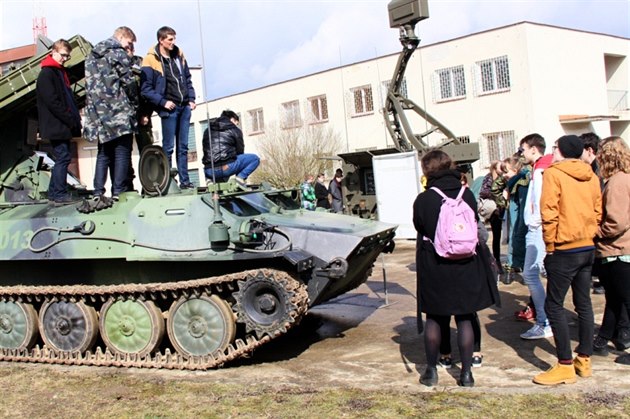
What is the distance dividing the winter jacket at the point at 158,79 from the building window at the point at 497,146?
17267 millimetres

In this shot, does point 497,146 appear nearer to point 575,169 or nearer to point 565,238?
point 575,169

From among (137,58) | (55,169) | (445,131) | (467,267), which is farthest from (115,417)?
(445,131)

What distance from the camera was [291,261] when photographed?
20.9 feet

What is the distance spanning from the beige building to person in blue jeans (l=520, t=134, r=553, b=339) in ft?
50.8

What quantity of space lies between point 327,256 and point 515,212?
3.00m

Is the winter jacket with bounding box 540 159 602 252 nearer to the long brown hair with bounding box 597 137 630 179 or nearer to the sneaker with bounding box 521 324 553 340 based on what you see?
the long brown hair with bounding box 597 137 630 179

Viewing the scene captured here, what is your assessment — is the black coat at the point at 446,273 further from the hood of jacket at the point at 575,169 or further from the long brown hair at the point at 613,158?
the long brown hair at the point at 613,158

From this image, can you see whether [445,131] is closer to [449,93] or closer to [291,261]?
[449,93]

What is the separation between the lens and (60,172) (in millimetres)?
8336

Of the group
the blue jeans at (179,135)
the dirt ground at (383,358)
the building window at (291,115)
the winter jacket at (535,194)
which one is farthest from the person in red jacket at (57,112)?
the building window at (291,115)

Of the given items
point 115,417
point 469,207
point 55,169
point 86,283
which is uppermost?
point 55,169

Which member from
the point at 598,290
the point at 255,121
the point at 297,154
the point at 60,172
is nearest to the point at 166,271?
the point at 60,172

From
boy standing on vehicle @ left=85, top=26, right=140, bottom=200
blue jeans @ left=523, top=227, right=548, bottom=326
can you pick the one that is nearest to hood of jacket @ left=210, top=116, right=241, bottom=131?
boy standing on vehicle @ left=85, top=26, right=140, bottom=200

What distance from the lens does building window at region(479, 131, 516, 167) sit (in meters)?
24.3
